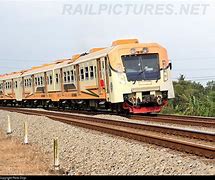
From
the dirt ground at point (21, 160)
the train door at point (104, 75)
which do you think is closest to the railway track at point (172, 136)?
the train door at point (104, 75)

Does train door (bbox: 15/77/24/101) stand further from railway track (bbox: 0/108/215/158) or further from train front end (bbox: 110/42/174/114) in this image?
railway track (bbox: 0/108/215/158)

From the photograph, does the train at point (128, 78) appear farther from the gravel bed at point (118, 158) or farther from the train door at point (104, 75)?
the gravel bed at point (118, 158)

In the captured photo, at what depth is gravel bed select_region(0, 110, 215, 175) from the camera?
24.1ft

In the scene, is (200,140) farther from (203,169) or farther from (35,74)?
(35,74)

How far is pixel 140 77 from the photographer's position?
17359 mm

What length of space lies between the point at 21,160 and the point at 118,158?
2785 millimetres

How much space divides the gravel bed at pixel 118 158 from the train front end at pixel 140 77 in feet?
14.4

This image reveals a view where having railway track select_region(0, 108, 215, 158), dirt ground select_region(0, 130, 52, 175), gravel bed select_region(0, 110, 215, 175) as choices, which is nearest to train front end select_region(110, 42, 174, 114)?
railway track select_region(0, 108, 215, 158)

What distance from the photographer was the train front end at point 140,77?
16.9 metres

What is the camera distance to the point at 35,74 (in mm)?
31328

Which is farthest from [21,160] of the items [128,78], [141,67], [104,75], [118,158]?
[141,67]

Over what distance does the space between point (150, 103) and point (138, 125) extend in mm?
4141

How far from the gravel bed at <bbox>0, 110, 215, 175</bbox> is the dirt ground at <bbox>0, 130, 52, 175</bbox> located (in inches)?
14.2

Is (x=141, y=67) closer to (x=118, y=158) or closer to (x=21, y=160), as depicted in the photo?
(x=21, y=160)
